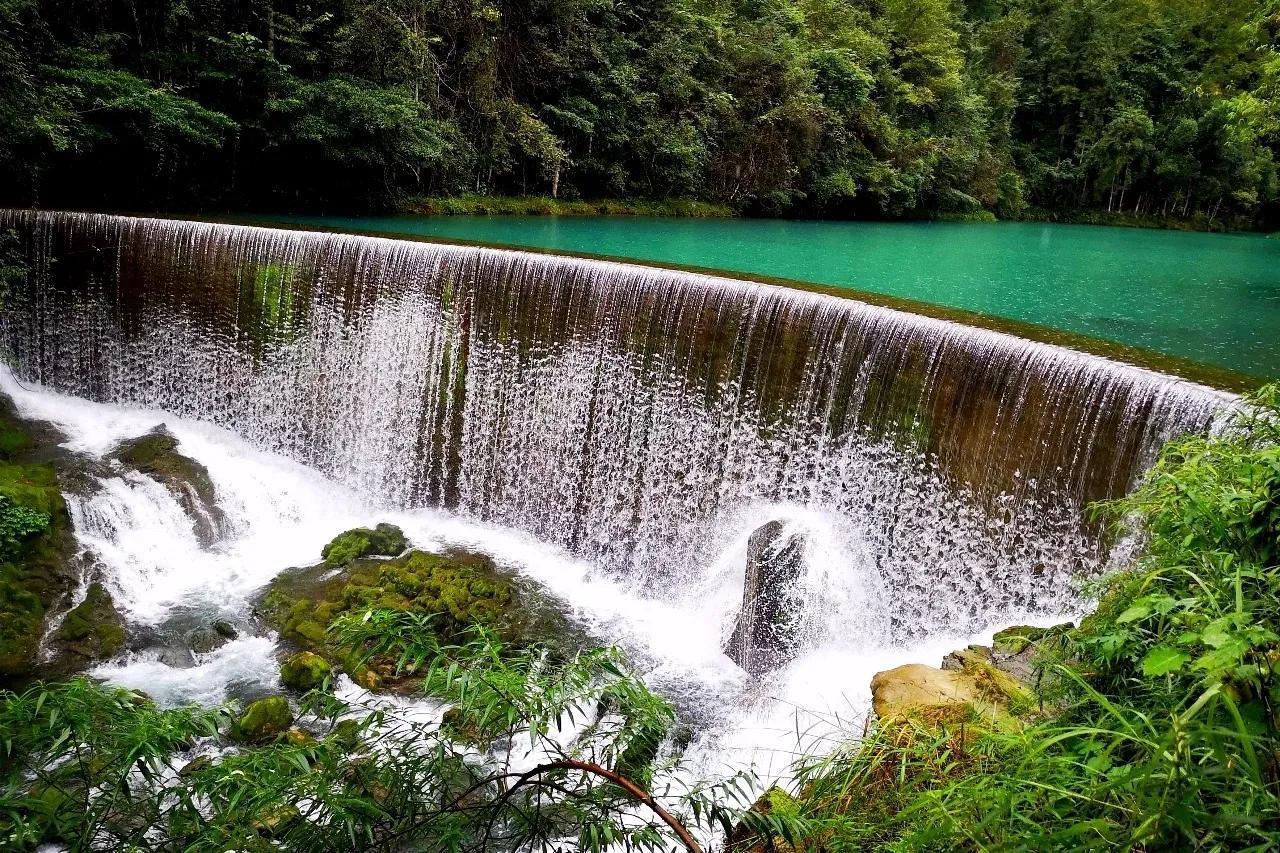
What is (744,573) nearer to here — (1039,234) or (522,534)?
(522,534)

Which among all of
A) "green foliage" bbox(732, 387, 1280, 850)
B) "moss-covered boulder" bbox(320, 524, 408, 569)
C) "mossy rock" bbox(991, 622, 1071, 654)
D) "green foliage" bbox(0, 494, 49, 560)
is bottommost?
"moss-covered boulder" bbox(320, 524, 408, 569)

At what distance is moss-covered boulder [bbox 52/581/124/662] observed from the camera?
5891 mm

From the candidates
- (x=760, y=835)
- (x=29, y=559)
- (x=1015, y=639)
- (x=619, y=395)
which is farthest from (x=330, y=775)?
(x=29, y=559)

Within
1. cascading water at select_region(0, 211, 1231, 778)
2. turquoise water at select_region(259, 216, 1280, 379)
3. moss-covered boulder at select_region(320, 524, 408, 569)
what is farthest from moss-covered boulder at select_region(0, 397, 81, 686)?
turquoise water at select_region(259, 216, 1280, 379)

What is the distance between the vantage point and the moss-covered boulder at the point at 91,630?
19.3 ft

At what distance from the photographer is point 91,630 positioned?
605 centimetres

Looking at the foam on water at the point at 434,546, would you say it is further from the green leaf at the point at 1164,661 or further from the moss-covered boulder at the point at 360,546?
the green leaf at the point at 1164,661

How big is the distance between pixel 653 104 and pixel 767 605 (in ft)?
50.0

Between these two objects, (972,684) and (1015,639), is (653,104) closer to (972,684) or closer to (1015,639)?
(1015,639)

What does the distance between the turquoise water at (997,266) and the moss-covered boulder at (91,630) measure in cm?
620

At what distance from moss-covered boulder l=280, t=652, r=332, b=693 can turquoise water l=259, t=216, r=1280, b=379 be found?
5623mm

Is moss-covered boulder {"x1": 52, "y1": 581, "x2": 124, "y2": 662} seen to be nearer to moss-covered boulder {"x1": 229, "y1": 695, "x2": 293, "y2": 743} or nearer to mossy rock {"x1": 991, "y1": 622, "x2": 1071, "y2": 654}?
moss-covered boulder {"x1": 229, "y1": 695, "x2": 293, "y2": 743}

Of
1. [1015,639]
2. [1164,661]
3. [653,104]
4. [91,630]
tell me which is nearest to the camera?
[1164,661]

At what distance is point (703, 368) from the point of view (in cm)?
701
